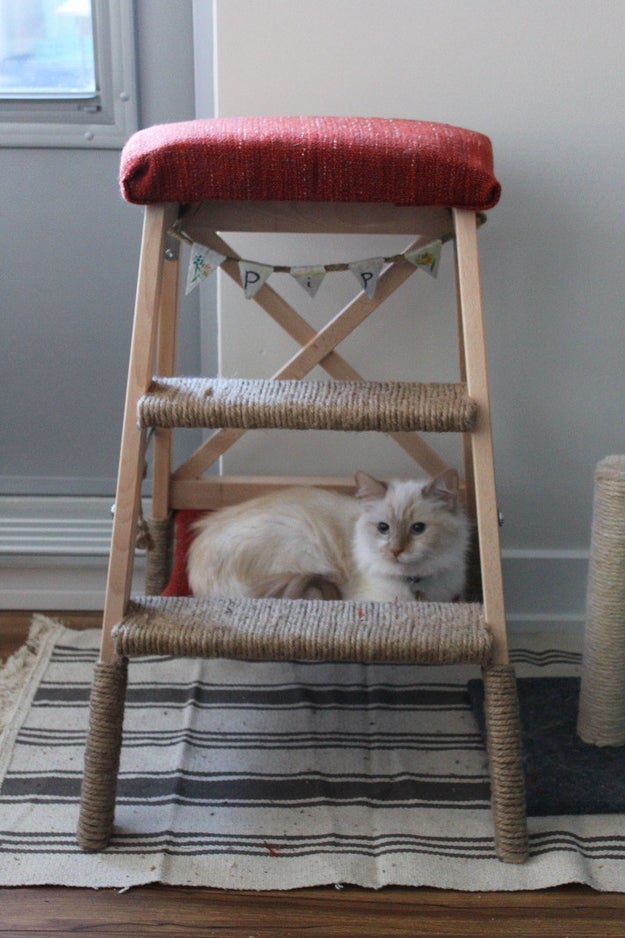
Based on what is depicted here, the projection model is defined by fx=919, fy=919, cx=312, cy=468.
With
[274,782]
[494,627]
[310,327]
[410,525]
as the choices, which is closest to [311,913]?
[274,782]

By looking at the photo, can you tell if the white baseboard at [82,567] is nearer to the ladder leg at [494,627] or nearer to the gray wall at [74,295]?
the gray wall at [74,295]

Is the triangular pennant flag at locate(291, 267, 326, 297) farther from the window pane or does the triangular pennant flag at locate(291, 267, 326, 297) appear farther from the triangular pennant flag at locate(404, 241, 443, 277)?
the window pane

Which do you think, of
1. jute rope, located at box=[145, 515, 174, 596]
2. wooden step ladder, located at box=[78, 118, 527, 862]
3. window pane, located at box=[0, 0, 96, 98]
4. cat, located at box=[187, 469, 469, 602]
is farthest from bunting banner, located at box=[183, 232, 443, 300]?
window pane, located at box=[0, 0, 96, 98]

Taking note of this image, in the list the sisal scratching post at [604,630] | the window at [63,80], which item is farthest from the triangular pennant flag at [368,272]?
the window at [63,80]

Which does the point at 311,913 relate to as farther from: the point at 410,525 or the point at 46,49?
the point at 46,49

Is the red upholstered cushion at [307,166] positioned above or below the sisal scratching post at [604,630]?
above

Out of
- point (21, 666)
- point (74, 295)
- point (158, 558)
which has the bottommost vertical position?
point (21, 666)

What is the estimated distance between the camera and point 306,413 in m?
0.99

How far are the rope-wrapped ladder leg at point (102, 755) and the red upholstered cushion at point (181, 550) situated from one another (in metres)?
0.34

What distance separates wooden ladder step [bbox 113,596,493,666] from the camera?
38.7 inches

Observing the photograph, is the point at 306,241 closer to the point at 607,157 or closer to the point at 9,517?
the point at 607,157

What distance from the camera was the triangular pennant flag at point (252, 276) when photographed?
1.25m

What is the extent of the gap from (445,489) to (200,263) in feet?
1.46

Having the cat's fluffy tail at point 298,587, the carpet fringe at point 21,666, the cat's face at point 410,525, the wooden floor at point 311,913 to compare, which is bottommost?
the carpet fringe at point 21,666
